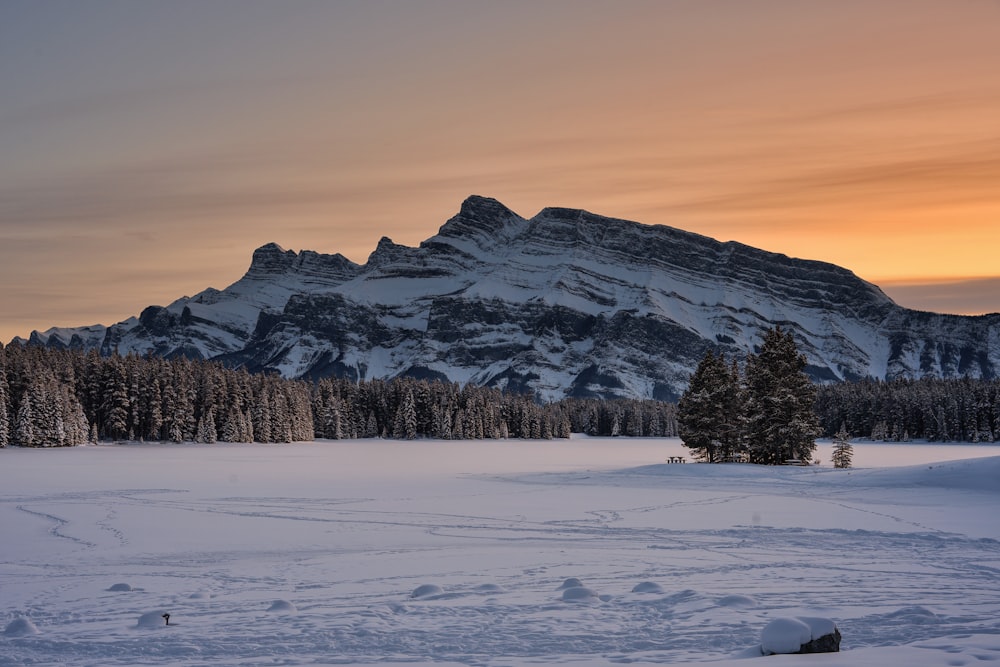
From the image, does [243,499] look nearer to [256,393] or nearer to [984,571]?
[984,571]

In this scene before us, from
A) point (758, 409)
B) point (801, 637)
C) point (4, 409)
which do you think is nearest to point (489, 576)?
point (801, 637)

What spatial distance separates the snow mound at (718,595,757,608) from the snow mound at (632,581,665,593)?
1.57 meters

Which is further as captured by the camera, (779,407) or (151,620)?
(779,407)

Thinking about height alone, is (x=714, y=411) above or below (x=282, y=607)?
above

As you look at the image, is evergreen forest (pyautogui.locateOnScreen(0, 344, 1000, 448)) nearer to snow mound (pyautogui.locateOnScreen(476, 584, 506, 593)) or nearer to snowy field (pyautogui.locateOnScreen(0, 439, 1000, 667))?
snowy field (pyautogui.locateOnScreen(0, 439, 1000, 667))

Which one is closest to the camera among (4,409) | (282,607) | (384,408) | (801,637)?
(801,637)

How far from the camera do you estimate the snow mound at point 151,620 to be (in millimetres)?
16109

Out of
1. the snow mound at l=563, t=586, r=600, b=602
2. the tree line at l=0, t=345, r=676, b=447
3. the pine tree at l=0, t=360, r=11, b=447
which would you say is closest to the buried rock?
the snow mound at l=563, t=586, r=600, b=602

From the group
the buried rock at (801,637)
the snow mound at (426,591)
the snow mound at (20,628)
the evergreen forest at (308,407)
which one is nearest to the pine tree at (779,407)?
the evergreen forest at (308,407)

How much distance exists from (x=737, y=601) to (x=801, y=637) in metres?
4.34

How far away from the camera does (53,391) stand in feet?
343

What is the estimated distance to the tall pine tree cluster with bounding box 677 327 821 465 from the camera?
62.2 m

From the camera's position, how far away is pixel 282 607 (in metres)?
17.3

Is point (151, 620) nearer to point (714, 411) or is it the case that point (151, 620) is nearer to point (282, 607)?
point (282, 607)
